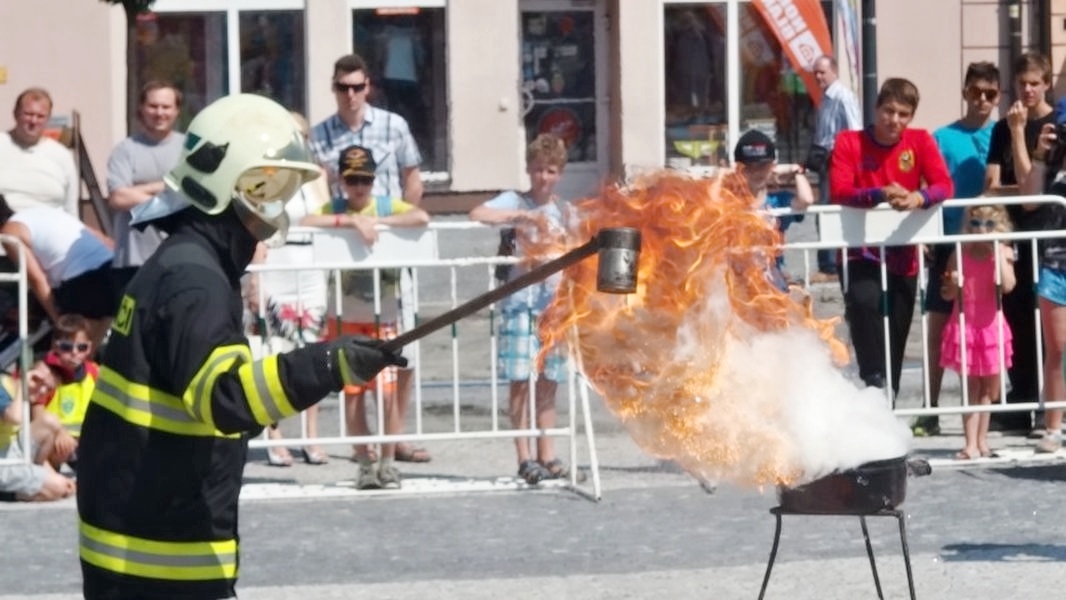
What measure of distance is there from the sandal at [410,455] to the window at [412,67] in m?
8.06

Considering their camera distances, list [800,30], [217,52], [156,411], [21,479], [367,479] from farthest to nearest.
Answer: [217,52] < [800,30] < [367,479] < [21,479] < [156,411]

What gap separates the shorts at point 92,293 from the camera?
9.88 m

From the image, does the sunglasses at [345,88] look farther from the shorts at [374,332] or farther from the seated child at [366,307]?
the shorts at [374,332]

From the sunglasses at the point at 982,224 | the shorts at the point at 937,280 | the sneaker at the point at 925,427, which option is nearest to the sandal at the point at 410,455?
the sneaker at the point at 925,427

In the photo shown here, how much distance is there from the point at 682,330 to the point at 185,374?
5.11 ft

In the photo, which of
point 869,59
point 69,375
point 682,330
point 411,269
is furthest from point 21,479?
point 869,59

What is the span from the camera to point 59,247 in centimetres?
995

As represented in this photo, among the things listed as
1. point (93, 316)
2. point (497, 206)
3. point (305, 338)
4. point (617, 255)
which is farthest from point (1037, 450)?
point (617, 255)

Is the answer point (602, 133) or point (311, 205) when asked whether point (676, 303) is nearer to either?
point (311, 205)

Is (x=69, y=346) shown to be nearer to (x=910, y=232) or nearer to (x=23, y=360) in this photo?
(x=23, y=360)

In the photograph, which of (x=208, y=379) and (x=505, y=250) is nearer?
(x=208, y=379)

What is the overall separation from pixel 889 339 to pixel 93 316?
3.77 meters

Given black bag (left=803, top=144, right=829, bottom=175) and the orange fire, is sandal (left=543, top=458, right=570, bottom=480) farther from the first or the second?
black bag (left=803, top=144, right=829, bottom=175)

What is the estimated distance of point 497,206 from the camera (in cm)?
932
